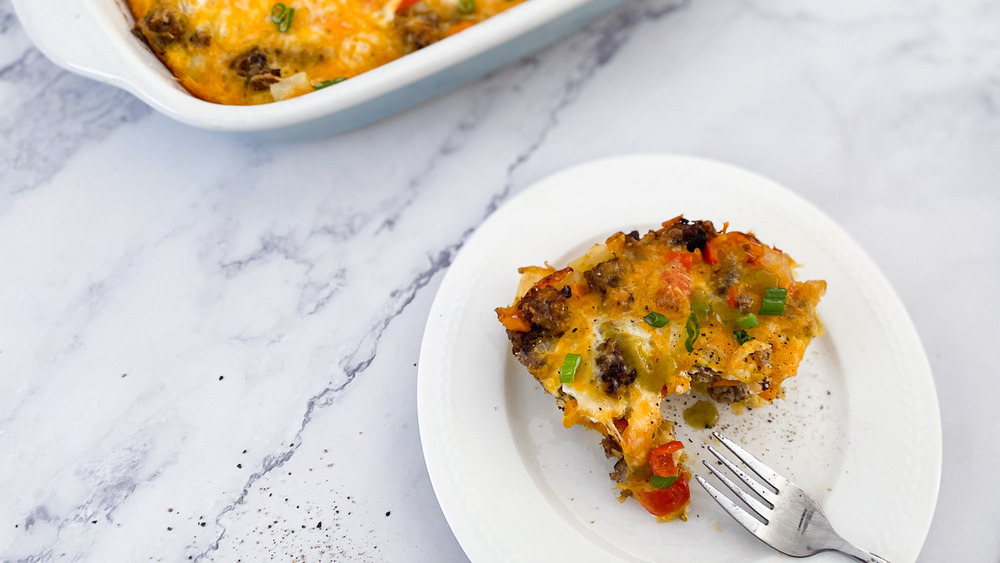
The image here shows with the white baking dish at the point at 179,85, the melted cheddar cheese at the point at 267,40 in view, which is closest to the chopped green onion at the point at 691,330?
the white baking dish at the point at 179,85

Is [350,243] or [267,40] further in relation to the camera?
[350,243]

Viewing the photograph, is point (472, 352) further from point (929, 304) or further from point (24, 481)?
point (929, 304)

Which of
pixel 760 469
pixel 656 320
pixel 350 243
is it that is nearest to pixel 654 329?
pixel 656 320

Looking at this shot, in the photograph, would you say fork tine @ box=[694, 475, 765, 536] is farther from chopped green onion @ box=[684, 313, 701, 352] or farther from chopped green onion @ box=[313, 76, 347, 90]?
chopped green onion @ box=[313, 76, 347, 90]

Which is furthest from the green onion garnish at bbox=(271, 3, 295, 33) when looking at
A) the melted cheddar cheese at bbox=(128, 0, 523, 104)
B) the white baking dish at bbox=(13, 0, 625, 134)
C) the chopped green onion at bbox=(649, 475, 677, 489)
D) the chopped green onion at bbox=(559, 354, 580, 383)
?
the chopped green onion at bbox=(649, 475, 677, 489)

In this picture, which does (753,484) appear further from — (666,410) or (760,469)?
(666,410)

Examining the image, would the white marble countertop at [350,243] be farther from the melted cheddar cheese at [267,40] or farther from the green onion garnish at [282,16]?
the green onion garnish at [282,16]
